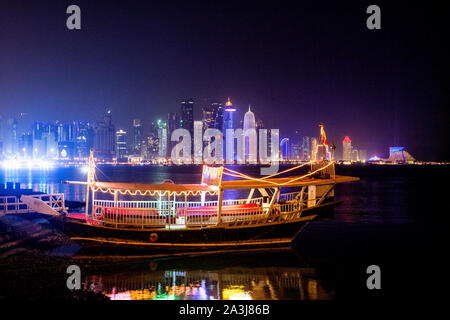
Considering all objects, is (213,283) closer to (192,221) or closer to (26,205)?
(192,221)

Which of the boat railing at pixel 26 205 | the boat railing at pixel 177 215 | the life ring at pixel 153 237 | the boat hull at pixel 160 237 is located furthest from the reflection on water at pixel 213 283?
the boat railing at pixel 26 205

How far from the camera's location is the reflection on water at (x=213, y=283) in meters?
11.2

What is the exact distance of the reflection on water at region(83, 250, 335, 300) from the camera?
36.6 feet

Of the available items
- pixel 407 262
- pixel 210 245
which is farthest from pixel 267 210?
pixel 407 262

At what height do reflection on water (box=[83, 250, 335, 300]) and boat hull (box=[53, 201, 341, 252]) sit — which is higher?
boat hull (box=[53, 201, 341, 252])

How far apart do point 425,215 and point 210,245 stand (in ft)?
80.9

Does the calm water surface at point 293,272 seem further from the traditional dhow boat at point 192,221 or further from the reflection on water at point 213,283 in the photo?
the traditional dhow boat at point 192,221

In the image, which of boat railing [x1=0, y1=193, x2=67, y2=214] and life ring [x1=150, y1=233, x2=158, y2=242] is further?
boat railing [x1=0, y1=193, x2=67, y2=214]

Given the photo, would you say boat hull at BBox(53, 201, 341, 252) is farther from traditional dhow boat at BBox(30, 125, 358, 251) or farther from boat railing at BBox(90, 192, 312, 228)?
boat railing at BBox(90, 192, 312, 228)

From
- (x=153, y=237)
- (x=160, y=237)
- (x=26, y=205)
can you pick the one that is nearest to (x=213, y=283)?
(x=160, y=237)

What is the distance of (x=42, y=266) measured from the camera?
12.6m

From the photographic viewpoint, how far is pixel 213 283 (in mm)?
12203

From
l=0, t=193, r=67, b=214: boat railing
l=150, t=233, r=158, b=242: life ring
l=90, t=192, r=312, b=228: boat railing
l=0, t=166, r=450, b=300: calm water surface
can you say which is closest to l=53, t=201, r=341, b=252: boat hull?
l=150, t=233, r=158, b=242: life ring
